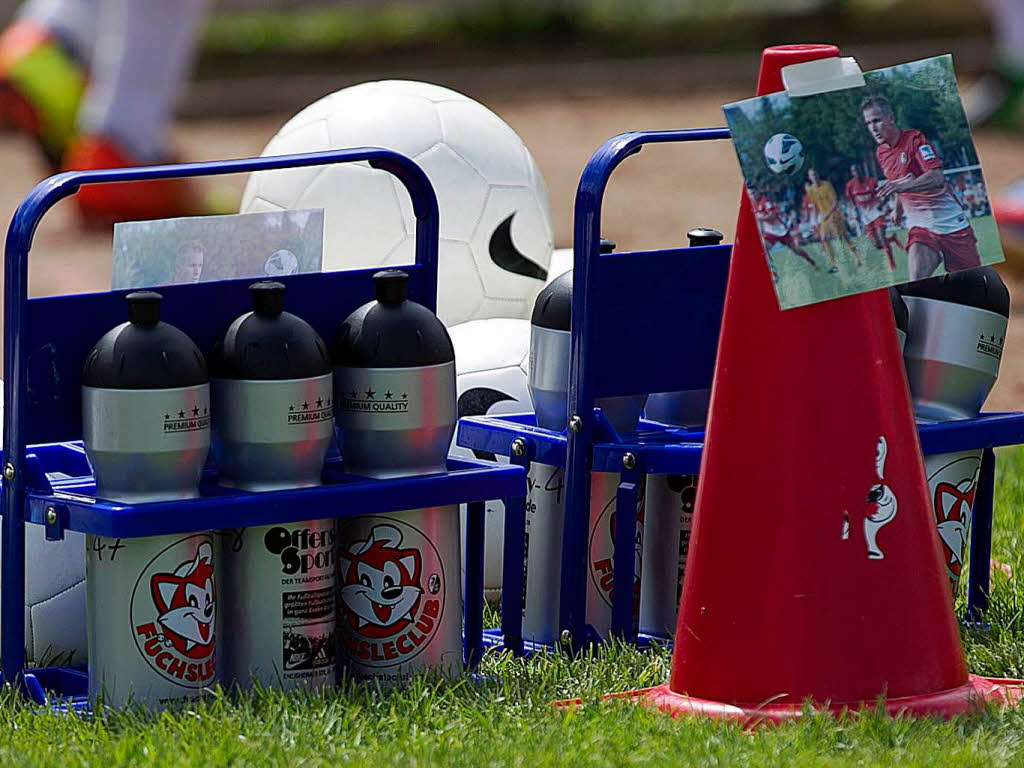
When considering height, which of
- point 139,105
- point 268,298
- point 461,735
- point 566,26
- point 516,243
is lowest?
point 461,735

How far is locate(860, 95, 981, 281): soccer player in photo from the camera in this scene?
280 centimetres

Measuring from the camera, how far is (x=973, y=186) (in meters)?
2.88

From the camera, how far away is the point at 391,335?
9.74 feet

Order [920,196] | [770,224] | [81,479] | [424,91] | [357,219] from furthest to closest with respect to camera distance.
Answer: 1. [424,91]
2. [357,219]
3. [81,479]
4. [920,196]
5. [770,224]

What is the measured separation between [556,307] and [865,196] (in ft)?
2.42

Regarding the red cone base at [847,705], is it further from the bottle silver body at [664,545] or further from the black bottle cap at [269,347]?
the black bottle cap at [269,347]

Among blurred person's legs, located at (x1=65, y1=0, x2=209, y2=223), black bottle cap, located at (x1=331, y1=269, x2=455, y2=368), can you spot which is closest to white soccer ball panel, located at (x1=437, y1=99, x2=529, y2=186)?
black bottle cap, located at (x1=331, y1=269, x2=455, y2=368)

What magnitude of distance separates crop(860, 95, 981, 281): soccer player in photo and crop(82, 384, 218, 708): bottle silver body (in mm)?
1052

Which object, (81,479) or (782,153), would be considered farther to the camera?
(81,479)

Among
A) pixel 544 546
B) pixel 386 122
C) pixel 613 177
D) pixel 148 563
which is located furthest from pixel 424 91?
pixel 613 177

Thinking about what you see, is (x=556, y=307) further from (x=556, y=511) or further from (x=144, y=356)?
(x=144, y=356)

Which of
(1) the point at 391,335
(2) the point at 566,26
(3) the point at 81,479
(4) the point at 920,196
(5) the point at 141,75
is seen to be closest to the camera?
(4) the point at 920,196

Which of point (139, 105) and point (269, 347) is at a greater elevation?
point (139, 105)

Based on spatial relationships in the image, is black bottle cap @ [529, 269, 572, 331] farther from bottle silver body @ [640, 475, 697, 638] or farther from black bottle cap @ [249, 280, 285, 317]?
black bottle cap @ [249, 280, 285, 317]
